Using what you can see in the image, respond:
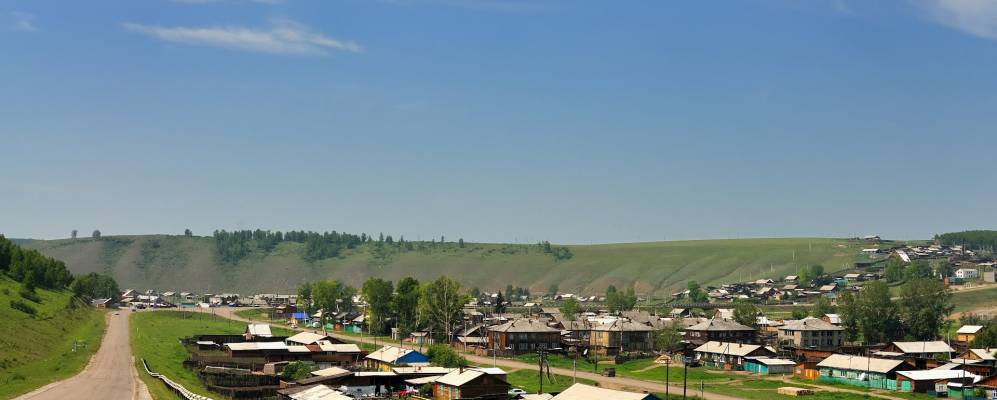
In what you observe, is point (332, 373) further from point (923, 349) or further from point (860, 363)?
point (923, 349)

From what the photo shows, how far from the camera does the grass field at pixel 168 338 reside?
85.0 m

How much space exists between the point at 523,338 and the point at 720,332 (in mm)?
26787

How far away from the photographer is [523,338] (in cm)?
12712

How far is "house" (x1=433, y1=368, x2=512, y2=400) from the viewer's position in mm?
80438

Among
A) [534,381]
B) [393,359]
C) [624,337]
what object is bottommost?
[534,381]

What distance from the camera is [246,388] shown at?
84188 mm

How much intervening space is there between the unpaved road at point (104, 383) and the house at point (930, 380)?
212 ft

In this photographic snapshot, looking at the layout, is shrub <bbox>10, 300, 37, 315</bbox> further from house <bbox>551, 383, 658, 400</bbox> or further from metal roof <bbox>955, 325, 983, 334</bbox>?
metal roof <bbox>955, 325, 983, 334</bbox>

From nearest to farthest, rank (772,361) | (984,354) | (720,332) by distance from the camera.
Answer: (984,354) < (772,361) < (720,332)

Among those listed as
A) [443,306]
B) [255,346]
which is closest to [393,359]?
[255,346]

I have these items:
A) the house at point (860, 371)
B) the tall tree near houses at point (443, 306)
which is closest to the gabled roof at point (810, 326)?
the house at point (860, 371)

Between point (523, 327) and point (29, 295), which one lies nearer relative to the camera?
point (523, 327)

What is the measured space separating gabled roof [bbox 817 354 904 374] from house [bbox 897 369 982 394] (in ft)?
5.99

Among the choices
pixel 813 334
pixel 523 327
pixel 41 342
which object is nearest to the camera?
pixel 41 342
